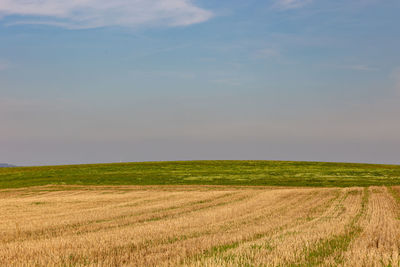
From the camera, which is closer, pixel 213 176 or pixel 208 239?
pixel 208 239

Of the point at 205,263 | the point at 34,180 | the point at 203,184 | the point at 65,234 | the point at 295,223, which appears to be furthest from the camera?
the point at 34,180

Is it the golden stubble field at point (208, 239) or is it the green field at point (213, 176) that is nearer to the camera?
the golden stubble field at point (208, 239)

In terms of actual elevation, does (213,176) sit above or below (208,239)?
below

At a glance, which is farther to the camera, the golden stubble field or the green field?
the green field

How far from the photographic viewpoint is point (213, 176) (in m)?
52.9

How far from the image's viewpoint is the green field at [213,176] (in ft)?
157

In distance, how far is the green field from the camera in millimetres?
47719

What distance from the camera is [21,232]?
49.4 feet

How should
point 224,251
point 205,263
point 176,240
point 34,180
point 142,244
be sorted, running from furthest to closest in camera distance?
point 34,180, point 176,240, point 142,244, point 224,251, point 205,263

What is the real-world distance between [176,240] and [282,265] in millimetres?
4710

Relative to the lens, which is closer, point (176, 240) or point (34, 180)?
point (176, 240)

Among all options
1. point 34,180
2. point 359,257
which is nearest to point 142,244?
point 359,257

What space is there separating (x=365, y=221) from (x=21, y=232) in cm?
1408

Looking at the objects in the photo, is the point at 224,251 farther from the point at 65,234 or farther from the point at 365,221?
the point at 365,221
